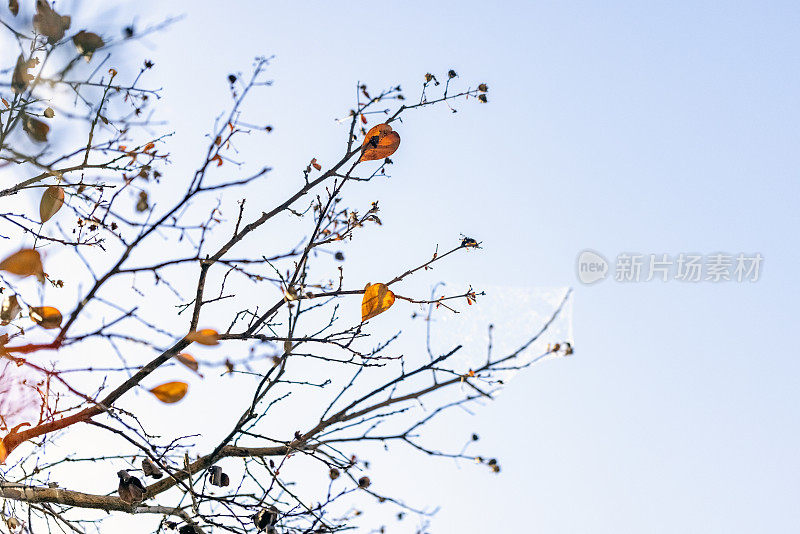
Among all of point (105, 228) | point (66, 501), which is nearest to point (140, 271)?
point (105, 228)

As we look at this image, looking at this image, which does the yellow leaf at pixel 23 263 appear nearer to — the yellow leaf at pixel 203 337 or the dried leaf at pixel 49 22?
the yellow leaf at pixel 203 337

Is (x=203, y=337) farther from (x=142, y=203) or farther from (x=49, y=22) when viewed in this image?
(x=49, y=22)

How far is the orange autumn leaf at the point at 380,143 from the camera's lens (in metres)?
3.59

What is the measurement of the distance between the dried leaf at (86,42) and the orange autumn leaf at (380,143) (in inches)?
55.9

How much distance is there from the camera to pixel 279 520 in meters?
3.66

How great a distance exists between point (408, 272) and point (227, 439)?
1.27 meters

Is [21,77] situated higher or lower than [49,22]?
lower

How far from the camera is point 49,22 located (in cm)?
328

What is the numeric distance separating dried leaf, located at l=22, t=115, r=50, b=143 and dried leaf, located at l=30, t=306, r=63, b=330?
0.91 meters

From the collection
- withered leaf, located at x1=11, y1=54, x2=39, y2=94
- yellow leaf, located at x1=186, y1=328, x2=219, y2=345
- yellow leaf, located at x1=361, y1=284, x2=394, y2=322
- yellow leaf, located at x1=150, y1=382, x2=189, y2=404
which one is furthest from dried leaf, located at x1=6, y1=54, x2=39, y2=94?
yellow leaf, located at x1=361, y1=284, x2=394, y2=322

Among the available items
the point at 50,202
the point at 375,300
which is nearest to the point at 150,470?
the point at 375,300

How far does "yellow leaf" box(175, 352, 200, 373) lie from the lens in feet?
10.4

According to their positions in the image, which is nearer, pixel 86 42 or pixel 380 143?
pixel 86 42

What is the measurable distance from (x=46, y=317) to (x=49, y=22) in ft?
4.79
